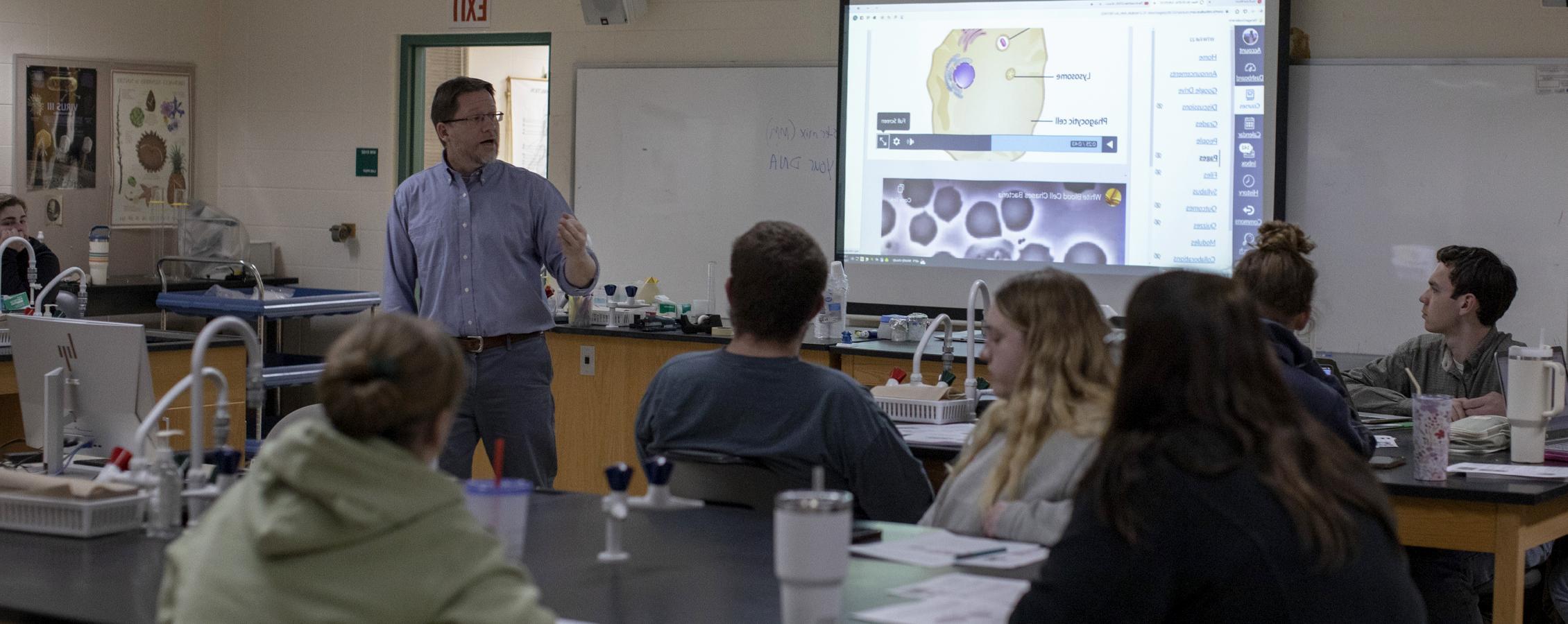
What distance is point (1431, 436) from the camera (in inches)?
122

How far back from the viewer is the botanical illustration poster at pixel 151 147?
707cm

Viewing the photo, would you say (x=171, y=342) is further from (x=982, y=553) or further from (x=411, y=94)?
(x=982, y=553)

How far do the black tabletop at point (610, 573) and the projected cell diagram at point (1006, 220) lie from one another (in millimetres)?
3428

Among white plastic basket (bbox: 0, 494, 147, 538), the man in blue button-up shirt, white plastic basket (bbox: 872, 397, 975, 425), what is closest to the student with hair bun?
white plastic basket (bbox: 872, 397, 975, 425)

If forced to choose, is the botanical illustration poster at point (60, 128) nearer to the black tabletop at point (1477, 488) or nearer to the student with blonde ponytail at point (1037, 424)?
the student with blonde ponytail at point (1037, 424)

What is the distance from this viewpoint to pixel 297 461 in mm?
1453

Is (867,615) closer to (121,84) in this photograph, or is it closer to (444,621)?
(444,621)

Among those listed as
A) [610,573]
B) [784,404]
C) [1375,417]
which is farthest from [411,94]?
[610,573]

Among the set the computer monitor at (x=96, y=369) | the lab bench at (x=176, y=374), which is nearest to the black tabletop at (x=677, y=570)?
the computer monitor at (x=96, y=369)

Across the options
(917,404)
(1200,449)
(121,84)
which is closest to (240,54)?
(121,84)

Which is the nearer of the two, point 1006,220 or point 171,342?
point 171,342

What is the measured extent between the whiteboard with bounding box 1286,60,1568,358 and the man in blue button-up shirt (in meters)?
2.80

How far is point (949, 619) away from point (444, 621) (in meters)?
0.64

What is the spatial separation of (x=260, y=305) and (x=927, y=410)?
3.36 meters
